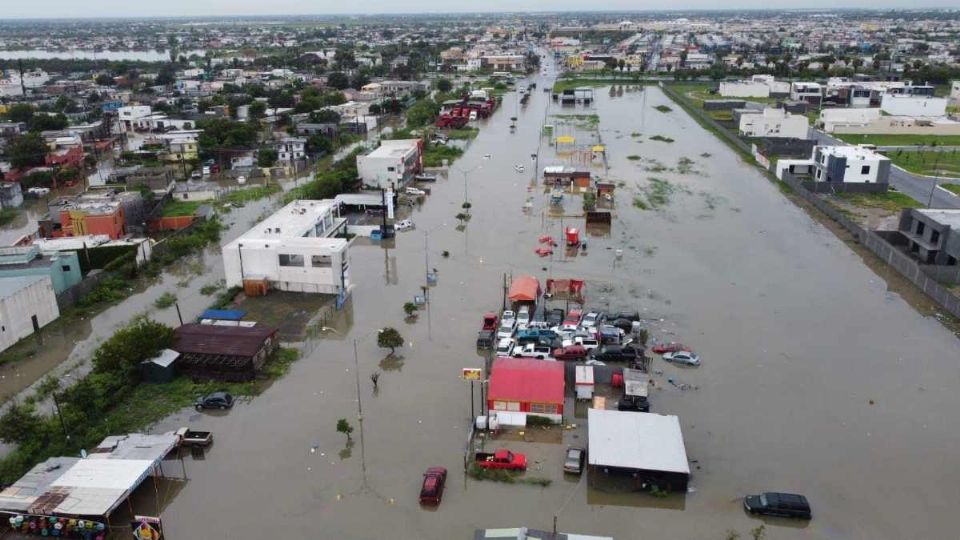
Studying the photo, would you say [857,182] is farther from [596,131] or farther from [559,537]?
[559,537]

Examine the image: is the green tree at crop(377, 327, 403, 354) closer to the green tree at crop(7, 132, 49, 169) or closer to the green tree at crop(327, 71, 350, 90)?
the green tree at crop(7, 132, 49, 169)

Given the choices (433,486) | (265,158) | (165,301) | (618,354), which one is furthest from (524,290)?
(265,158)

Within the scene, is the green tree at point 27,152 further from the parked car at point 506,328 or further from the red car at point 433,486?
the red car at point 433,486

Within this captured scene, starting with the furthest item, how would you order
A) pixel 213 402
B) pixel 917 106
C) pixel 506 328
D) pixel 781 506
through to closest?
1. pixel 917 106
2. pixel 506 328
3. pixel 213 402
4. pixel 781 506

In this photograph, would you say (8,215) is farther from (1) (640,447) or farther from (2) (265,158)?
(1) (640,447)

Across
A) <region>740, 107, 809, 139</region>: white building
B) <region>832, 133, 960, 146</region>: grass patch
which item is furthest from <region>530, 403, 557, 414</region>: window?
<region>832, 133, 960, 146</region>: grass patch

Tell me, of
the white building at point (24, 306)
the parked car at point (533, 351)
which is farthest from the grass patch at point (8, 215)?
the parked car at point (533, 351)
